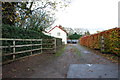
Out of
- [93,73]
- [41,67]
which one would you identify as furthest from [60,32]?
[93,73]

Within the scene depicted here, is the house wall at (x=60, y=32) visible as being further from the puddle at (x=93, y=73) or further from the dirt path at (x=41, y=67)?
the puddle at (x=93, y=73)

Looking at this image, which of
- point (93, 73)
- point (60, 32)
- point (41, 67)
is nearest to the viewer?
point (93, 73)

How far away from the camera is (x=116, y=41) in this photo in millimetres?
6477

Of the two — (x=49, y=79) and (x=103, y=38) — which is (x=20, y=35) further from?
(x=103, y=38)

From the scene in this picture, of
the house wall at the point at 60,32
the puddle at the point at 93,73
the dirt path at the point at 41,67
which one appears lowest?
the dirt path at the point at 41,67

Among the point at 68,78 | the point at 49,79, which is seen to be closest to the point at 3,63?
the point at 49,79

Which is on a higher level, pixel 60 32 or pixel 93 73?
pixel 60 32

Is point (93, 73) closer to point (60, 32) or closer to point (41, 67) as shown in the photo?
point (41, 67)

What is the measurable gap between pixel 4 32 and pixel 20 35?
1227 mm

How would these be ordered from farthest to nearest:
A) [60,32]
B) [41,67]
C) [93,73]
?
[60,32] < [41,67] < [93,73]

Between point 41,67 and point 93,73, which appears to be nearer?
point 93,73

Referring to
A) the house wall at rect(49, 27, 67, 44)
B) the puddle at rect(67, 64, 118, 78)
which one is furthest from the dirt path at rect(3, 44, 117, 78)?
the house wall at rect(49, 27, 67, 44)

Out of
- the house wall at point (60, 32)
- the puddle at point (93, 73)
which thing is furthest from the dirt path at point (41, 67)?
the house wall at point (60, 32)

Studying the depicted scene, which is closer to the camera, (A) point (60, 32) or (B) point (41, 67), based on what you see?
(B) point (41, 67)
